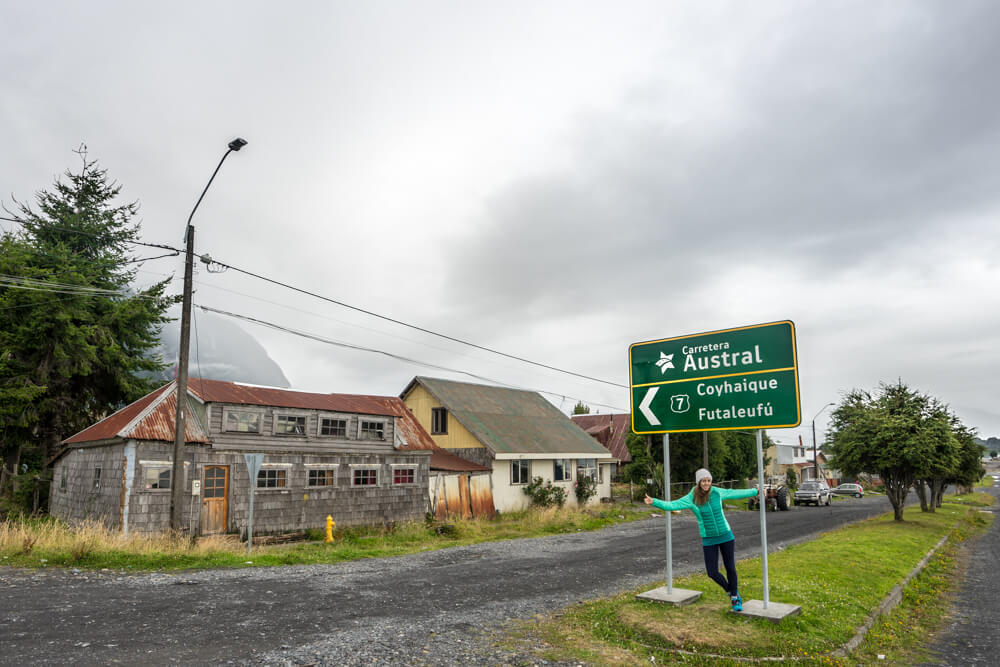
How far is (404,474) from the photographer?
79.8 ft

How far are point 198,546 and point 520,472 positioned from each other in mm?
17487

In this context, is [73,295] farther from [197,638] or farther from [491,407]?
[197,638]

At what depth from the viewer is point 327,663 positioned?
21.5ft

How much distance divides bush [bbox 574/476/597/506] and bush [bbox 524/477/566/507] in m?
2.14

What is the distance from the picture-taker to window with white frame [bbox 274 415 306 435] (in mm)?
21109

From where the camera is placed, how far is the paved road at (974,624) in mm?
7672

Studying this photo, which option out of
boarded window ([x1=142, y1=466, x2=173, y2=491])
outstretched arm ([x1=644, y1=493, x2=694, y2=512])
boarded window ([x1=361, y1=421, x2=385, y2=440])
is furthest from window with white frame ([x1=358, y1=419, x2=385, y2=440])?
outstretched arm ([x1=644, y1=493, x2=694, y2=512])

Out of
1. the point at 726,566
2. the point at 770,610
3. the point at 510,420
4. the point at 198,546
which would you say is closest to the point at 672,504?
the point at 726,566

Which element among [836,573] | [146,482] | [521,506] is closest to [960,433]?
[521,506]

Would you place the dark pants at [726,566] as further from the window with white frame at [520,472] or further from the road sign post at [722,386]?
the window with white frame at [520,472]

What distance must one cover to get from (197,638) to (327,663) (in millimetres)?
2113

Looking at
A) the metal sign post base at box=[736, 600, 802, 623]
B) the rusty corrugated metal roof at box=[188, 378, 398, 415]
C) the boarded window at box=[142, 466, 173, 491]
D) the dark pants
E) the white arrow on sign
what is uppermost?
the rusty corrugated metal roof at box=[188, 378, 398, 415]

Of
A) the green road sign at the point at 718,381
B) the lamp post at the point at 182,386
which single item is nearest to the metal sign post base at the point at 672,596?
the green road sign at the point at 718,381

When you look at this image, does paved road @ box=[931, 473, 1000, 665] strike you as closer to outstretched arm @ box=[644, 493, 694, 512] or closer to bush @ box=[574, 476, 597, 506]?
outstretched arm @ box=[644, 493, 694, 512]
